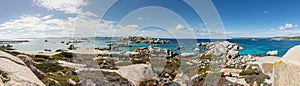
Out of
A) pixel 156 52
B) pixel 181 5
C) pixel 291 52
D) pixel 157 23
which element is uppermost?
pixel 181 5

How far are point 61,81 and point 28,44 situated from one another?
27.2 meters

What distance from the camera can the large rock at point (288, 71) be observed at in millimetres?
3494

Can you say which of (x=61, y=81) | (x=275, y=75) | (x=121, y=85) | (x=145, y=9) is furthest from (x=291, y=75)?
(x=145, y=9)

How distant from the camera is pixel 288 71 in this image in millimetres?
3600

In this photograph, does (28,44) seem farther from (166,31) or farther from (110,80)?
(110,80)

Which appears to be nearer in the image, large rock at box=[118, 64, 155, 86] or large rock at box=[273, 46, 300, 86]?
large rock at box=[273, 46, 300, 86]

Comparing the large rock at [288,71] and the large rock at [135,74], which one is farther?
the large rock at [135,74]

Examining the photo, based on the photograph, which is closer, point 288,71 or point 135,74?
point 288,71

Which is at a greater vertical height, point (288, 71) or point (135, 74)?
point (288, 71)

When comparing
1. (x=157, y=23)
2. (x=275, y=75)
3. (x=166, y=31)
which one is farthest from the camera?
(x=166, y=31)

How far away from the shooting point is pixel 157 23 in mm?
16344

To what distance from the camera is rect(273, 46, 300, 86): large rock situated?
3494mm

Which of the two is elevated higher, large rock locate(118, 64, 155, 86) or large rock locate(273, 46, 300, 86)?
large rock locate(273, 46, 300, 86)

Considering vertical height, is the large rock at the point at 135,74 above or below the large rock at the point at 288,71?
below
